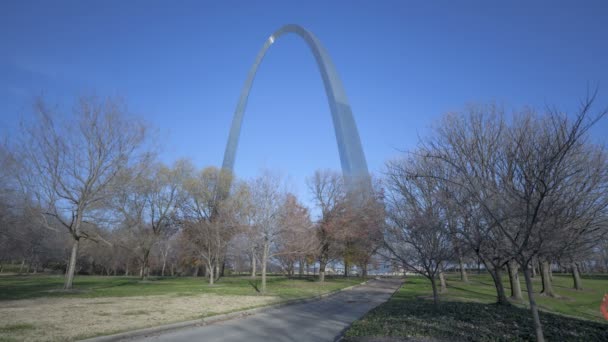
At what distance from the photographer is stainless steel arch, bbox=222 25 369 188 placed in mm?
36531

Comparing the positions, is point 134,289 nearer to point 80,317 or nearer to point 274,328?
point 80,317

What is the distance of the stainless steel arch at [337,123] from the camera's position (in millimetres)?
36531

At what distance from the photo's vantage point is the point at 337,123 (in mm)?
39000

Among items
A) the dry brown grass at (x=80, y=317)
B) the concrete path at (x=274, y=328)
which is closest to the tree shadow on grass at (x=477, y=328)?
Result: the concrete path at (x=274, y=328)

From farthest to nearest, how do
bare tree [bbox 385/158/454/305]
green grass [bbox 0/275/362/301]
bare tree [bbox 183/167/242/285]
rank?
bare tree [bbox 183/167/242/285], green grass [bbox 0/275/362/301], bare tree [bbox 385/158/454/305]

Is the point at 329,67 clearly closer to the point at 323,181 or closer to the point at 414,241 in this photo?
the point at 323,181

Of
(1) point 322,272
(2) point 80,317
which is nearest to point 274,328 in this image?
(2) point 80,317

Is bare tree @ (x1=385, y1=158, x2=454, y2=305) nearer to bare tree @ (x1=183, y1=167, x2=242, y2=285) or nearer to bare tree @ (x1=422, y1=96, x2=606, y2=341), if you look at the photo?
bare tree @ (x1=422, y1=96, x2=606, y2=341)

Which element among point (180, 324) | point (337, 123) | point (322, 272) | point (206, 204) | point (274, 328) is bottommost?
point (274, 328)

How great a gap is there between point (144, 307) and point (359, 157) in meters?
29.1

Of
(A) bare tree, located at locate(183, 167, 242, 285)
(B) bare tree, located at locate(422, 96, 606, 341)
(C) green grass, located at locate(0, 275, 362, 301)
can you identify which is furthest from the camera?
(A) bare tree, located at locate(183, 167, 242, 285)

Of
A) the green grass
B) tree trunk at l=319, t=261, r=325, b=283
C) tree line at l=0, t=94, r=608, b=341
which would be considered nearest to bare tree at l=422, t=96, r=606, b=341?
tree line at l=0, t=94, r=608, b=341

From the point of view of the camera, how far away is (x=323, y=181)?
3928 cm

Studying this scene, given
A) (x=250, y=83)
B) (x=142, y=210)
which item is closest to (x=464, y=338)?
(x=142, y=210)
